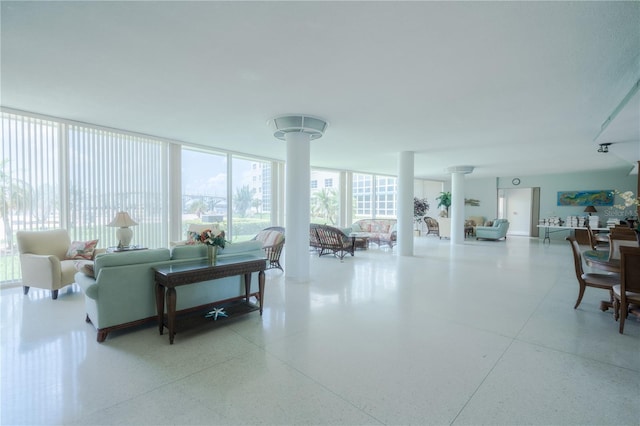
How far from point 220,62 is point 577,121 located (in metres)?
5.70

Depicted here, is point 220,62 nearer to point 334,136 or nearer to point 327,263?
point 334,136

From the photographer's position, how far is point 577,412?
1921 mm

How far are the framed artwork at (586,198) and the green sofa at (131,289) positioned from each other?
14.1 meters

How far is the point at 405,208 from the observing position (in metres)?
8.12

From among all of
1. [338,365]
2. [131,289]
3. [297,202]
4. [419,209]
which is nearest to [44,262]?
[131,289]

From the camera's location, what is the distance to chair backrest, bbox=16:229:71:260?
14.5 ft

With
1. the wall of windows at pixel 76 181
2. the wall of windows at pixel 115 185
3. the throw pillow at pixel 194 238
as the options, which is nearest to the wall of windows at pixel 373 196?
the wall of windows at pixel 115 185

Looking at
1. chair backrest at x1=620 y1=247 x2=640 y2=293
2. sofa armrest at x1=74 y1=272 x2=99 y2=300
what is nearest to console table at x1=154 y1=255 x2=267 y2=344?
sofa armrest at x1=74 y1=272 x2=99 y2=300

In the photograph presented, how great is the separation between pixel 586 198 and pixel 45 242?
16435 mm

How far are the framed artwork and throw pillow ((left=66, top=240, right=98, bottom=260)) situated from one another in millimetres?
15570

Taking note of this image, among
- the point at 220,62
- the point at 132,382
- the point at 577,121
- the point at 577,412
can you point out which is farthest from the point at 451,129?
the point at 132,382

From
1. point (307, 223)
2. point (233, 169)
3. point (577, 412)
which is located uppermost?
point (233, 169)

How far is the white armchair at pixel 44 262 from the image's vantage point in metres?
4.12

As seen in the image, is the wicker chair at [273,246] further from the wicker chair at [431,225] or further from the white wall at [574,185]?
the white wall at [574,185]
